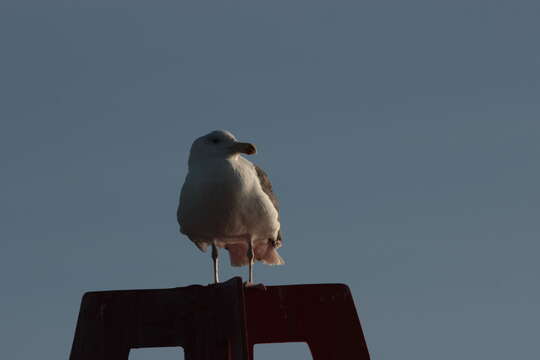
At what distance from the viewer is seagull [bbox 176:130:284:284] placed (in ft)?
39.7

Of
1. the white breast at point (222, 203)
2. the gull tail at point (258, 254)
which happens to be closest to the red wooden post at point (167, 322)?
the white breast at point (222, 203)

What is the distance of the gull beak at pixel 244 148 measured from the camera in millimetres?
12406

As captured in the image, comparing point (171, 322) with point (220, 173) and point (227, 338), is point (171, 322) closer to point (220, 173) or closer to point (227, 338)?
point (227, 338)

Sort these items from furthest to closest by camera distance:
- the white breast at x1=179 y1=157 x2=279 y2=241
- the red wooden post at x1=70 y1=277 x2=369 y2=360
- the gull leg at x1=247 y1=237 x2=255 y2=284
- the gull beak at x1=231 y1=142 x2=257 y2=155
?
1. the gull leg at x1=247 y1=237 x2=255 y2=284
2. the gull beak at x1=231 y1=142 x2=257 y2=155
3. the white breast at x1=179 y1=157 x2=279 y2=241
4. the red wooden post at x1=70 y1=277 x2=369 y2=360

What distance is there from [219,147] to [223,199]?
690 mm

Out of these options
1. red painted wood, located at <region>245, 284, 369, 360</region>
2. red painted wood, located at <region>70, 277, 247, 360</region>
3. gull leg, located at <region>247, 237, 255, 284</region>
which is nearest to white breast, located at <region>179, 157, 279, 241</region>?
gull leg, located at <region>247, 237, 255, 284</region>

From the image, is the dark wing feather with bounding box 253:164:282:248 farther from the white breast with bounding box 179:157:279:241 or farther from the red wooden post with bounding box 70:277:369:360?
the red wooden post with bounding box 70:277:369:360

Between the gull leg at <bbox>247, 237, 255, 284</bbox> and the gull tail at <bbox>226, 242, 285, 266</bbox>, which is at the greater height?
the gull tail at <bbox>226, 242, 285, 266</bbox>

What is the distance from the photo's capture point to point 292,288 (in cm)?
1216

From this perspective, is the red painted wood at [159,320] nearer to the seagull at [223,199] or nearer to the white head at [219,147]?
the seagull at [223,199]

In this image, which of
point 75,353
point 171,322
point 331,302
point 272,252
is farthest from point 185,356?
point 272,252

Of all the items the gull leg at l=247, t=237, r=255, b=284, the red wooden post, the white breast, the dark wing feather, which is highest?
the dark wing feather

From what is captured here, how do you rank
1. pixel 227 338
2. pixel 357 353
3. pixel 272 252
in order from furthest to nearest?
pixel 272 252 < pixel 357 353 < pixel 227 338

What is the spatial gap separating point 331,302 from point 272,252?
6.18ft
